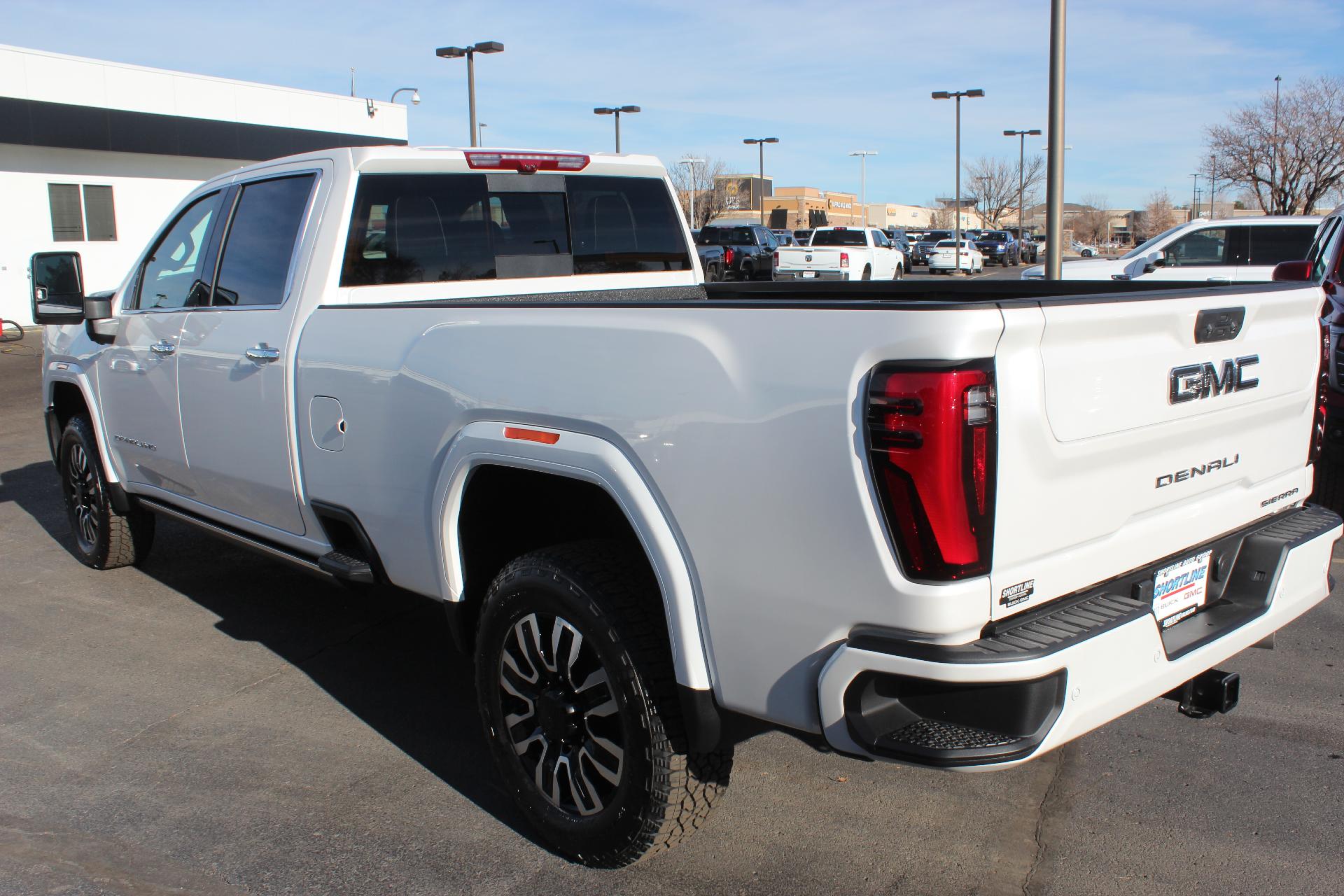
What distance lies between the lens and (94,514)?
251 inches

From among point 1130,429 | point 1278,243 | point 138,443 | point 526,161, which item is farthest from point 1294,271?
point 138,443

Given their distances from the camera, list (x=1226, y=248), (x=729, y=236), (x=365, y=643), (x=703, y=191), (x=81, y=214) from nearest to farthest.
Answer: (x=365, y=643), (x=1226, y=248), (x=81, y=214), (x=729, y=236), (x=703, y=191)

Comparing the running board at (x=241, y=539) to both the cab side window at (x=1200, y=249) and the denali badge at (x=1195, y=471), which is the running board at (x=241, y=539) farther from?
the cab side window at (x=1200, y=249)

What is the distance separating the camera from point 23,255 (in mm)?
23953

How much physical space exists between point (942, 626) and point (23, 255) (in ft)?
85.8

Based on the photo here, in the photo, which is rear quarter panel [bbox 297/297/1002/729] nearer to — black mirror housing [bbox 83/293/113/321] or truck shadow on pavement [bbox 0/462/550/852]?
truck shadow on pavement [bbox 0/462/550/852]

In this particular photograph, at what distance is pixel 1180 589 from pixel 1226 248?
12.8 meters

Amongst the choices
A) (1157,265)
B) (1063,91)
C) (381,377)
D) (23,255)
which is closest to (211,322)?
(381,377)

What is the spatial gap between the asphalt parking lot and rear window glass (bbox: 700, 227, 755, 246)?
30519 mm

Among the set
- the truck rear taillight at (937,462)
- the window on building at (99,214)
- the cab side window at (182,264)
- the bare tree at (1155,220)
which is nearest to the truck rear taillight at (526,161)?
the cab side window at (182,264)

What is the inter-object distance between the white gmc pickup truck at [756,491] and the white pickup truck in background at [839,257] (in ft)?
87.9

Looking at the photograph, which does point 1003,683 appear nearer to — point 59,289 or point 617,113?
point 59,289

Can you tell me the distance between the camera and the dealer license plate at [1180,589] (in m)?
2.92

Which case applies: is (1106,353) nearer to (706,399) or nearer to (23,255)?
(706,399)
